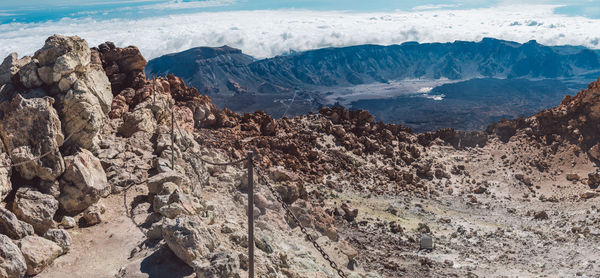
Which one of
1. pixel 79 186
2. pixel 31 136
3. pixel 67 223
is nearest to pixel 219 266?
pixel 67 223

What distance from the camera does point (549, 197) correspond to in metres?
33.0

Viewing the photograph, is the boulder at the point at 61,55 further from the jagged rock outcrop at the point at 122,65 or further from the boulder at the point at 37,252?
the jagged rock outcrop at the point at 122,65

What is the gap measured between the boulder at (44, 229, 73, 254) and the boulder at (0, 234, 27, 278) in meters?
1.46

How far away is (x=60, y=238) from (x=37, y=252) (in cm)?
92

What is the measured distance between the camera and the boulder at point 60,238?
11188 mm

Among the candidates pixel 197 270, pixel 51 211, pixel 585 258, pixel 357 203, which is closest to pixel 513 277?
pixel 585 258

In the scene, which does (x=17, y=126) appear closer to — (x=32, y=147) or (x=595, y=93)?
(x=32, y=147)

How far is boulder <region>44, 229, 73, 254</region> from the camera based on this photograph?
11188 mm

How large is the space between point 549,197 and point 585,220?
609 cm

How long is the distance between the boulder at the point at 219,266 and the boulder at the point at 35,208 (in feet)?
18.1

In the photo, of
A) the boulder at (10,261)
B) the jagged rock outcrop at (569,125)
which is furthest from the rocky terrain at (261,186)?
the jagged rock outcrop at (569,125)

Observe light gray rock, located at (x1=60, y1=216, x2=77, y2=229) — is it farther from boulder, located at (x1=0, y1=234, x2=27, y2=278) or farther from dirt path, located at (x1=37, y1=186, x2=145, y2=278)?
boulder, located at (x1=0, y1=234, x2=27, y2=278)

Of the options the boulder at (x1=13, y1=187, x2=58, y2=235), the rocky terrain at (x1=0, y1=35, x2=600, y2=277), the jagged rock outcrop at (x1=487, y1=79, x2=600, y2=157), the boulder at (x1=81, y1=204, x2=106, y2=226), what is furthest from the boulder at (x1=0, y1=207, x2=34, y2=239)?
the jagged rock outcrop at (x1=487, y1=79, x2=600, y2=157)

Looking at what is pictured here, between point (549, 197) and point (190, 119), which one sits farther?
point (549, 197)
